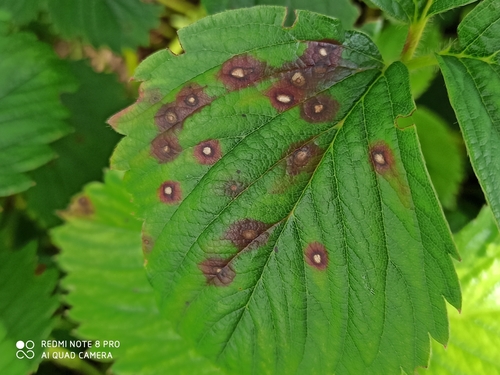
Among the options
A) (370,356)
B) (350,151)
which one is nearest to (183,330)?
(370,356)

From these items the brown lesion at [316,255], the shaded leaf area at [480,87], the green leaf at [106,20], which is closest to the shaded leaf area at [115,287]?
the green leaf at [106,20]

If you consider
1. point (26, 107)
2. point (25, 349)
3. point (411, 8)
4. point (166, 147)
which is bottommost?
point (25, 349)

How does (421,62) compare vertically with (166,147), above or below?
above

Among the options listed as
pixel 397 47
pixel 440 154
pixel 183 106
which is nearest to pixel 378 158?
pixel 183 106

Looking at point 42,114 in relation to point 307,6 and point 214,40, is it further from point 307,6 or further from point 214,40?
point 307,6

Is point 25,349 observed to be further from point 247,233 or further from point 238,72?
point 238,72

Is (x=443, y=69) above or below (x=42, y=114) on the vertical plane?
above

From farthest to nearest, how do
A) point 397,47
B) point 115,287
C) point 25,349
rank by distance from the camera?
point 397,47 < point 115,287 < point 25,349

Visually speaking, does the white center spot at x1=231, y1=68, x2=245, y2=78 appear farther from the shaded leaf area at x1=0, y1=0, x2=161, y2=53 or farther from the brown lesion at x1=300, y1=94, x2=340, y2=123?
the shaded leaf area at x1=0, y1=0, x2=161, y2=53
